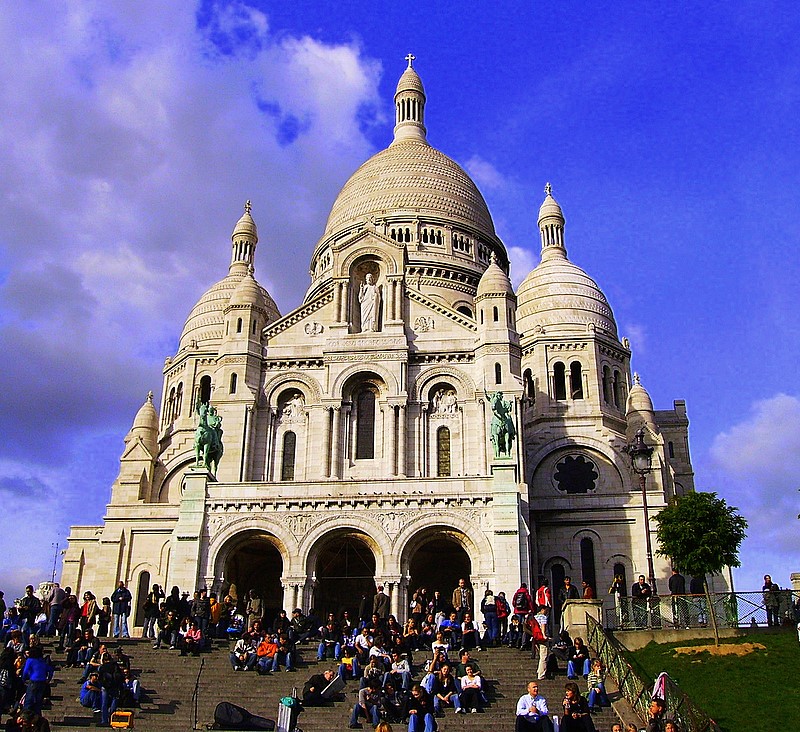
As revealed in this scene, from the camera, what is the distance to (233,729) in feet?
77.0

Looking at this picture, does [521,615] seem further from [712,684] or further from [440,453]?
[440,453]

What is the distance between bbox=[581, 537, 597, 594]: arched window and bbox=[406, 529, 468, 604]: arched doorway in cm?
821

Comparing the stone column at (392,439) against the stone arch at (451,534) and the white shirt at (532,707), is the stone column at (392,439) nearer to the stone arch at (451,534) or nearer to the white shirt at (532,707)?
the stone arch at (451,534)

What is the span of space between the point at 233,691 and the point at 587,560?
2731 cm

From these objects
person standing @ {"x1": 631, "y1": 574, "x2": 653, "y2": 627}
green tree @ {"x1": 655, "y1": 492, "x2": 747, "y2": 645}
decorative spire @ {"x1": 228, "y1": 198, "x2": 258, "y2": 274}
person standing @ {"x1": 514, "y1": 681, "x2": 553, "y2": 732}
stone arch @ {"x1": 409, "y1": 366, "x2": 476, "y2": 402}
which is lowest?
person standing @ {"x1": 514, "y1": 681, "x2": 553, "y2": 732}

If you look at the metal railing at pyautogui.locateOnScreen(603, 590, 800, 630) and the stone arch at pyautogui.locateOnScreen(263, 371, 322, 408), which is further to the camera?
the stone arch at pyautogui.locateOnScreen(263, 371, 322, 408)

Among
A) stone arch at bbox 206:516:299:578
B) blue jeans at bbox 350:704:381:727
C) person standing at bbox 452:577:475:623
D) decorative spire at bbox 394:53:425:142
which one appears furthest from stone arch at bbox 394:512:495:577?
decorative spire at bbox 394:53:425:142

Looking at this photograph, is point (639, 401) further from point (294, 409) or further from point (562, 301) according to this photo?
point (294, 409)

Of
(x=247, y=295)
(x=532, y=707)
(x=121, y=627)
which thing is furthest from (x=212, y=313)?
(x=532, y=707)

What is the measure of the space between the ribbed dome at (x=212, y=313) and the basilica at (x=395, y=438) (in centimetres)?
15

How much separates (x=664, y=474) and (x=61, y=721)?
38.2 metres

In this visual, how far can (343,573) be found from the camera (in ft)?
147

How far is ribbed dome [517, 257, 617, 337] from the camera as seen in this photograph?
2376 inches

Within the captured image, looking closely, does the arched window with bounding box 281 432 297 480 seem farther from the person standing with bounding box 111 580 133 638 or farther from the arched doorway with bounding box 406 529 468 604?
the person standing with bounding box 111 580 133 638
